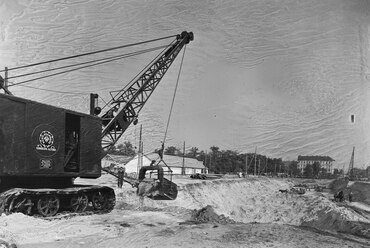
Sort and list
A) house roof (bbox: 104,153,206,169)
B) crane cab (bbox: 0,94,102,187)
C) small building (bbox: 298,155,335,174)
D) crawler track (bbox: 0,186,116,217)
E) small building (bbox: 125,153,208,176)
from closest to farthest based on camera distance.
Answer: crawler track (bbox: 0,186,116,217)
crane cab (bbox: 0,94,102,187)
small building (bbox: 125,153,208,176)
house roof (bbox: 104,153,206,169)
small building (bbox: 298,155,335,174)

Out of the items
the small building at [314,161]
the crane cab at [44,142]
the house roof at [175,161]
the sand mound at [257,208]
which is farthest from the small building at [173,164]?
the small building at [314,161]

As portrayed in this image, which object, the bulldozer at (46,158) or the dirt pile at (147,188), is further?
the dirt pile at (147,188)

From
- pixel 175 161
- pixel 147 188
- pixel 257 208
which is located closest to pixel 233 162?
pixel 175 161

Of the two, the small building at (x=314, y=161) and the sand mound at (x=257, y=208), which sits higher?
the sand mound at (x=257, y=208)

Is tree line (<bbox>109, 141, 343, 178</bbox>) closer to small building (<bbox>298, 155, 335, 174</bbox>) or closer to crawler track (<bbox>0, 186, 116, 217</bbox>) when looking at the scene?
small building (<bbox>298, 155, 335, 174</bbox>)

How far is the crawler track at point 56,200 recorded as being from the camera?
10.5 meters

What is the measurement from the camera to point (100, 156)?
46.9ft

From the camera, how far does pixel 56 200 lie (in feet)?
39.3

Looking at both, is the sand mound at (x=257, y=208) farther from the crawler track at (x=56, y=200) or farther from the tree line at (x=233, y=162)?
the tree line at (x=233, y=162)

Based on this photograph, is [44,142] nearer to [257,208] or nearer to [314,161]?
[257,208]

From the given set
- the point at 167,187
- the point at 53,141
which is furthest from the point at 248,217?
the point at 53,141

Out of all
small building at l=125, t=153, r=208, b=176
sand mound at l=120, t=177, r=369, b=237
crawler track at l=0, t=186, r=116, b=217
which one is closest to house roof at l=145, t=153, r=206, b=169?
small building at l=125, t=153, r=208, b=176

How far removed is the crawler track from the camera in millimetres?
10523

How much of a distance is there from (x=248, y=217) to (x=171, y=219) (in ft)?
66.6
